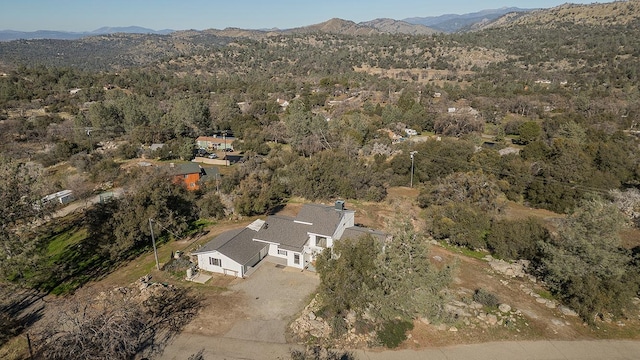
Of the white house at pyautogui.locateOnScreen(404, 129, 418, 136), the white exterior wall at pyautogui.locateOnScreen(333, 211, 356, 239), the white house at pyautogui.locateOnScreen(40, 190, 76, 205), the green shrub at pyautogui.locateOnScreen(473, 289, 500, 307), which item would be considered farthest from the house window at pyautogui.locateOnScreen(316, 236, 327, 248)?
the white house at pyautogui.locateOnScreen(404, 129, 418, 136)

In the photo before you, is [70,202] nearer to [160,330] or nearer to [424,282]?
A: [160,330]

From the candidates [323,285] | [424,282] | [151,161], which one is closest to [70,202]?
[151,161]

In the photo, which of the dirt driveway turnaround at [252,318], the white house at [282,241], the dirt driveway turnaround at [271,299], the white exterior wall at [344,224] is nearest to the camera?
the dirt driveway turnaround at [252,318]

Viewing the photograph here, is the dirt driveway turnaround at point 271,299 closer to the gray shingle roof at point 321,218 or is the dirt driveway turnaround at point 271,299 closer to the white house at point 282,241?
the white house at point 282,241

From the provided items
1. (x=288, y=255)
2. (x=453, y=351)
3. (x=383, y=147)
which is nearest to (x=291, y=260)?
→ (x=288, y=255)

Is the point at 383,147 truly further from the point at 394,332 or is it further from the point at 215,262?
the point at 394,332

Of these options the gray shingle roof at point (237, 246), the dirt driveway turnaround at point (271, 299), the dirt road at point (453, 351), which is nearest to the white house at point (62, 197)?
the gray shingle roof at point (237, 246)
